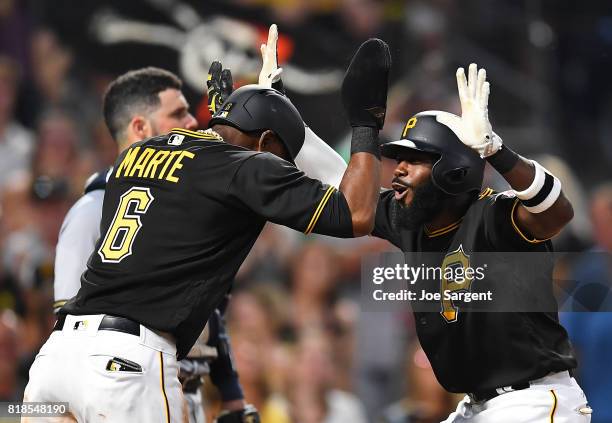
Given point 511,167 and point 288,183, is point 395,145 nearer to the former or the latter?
point 511,167

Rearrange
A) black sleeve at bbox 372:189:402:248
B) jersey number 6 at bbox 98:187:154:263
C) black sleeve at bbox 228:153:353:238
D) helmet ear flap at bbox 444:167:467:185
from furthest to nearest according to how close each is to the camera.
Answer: black sleeve at bbox 372:189:402:248, helmet ear flap at bbox 444:167:467:185, jersey number 6 at bbox 98:187:154:263, black sleeve at bbox 228:153:353:238

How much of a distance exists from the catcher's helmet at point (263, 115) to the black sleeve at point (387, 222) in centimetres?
76

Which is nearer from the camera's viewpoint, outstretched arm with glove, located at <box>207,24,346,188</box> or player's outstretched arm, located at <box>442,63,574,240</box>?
player's outstretched arm, located at <box>442,63,574,240</box>

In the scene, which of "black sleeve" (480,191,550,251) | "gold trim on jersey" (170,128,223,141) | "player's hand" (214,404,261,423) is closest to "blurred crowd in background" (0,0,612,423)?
"player's hand" (214,404,261,423)

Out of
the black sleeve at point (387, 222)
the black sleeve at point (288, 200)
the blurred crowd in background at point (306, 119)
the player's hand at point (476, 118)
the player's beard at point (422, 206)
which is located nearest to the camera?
the black sleeve at point (288, 200)

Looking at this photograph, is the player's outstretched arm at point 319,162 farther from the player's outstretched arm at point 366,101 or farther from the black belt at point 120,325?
the black belt at point 120,325

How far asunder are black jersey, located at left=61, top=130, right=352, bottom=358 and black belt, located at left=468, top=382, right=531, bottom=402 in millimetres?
1076

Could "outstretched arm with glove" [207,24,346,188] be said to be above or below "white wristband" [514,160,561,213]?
above

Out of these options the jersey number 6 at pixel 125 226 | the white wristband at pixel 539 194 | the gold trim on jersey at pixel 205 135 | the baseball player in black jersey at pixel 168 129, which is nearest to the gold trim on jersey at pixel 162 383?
the jersey number 6 at pixel 125 226

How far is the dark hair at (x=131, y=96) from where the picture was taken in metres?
4.96

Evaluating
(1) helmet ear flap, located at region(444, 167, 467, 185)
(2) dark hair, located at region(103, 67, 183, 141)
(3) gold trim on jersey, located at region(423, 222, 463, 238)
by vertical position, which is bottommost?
(3) gold trim on jersey, located at region(423, 222, 463, 238)

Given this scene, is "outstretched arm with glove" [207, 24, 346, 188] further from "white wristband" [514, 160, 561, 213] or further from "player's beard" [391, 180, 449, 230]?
"white wristband" [514, 160, 561, 213]

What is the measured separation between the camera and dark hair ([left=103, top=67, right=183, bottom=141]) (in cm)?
496

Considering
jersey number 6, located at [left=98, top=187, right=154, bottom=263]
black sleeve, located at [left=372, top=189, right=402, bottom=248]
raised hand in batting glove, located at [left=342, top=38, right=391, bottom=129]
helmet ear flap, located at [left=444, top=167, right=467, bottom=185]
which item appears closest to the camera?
jersey number 6, located at [left=98, top=187, right=154, bottom=263]
